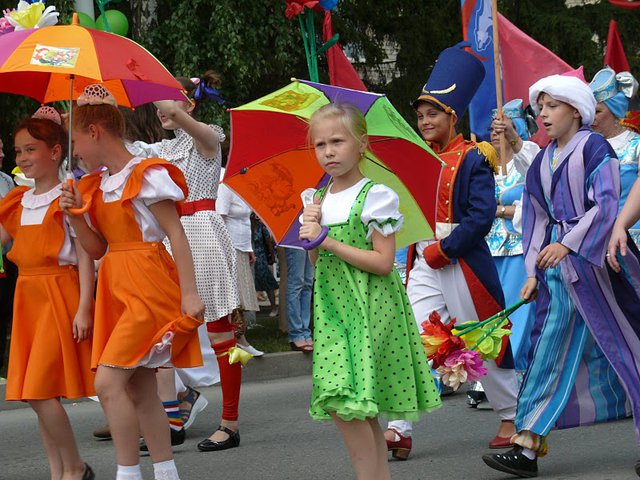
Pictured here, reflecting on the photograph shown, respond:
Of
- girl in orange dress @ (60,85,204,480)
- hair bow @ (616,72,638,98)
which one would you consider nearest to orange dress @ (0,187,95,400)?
girl in orange dress @ (60,85,204,480)

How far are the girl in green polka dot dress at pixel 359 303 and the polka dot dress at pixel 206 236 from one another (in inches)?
78.7

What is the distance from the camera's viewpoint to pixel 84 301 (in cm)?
587

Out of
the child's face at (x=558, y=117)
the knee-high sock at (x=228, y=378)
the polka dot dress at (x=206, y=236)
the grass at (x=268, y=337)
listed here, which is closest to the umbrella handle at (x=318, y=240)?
the child's face at (x=558, y=117)

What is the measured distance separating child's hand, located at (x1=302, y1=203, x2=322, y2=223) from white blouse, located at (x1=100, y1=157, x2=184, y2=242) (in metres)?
0.71

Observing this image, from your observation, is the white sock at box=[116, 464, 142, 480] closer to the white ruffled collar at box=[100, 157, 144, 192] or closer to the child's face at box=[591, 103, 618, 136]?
the white ruffled collar at box=[100, 157, 144, 192]

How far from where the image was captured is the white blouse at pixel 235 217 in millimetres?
10188

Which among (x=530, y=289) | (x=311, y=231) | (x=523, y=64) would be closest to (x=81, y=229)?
(x=311, y=231)

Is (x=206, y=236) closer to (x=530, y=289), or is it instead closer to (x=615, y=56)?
(x=530, y=289)

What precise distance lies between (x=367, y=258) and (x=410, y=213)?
83cm

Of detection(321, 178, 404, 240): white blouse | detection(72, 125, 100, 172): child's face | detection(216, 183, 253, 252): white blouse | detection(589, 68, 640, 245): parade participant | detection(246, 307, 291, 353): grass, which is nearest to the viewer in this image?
detection(321, 178, 404, 240): white blouse

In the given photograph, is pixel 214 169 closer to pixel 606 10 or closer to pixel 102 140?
pixel 102 140

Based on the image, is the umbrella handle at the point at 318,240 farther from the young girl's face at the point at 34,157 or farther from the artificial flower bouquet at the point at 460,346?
the young girl's face at the point at 34,157

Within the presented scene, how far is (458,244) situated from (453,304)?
0.33 meters

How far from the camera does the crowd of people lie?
522 cm
